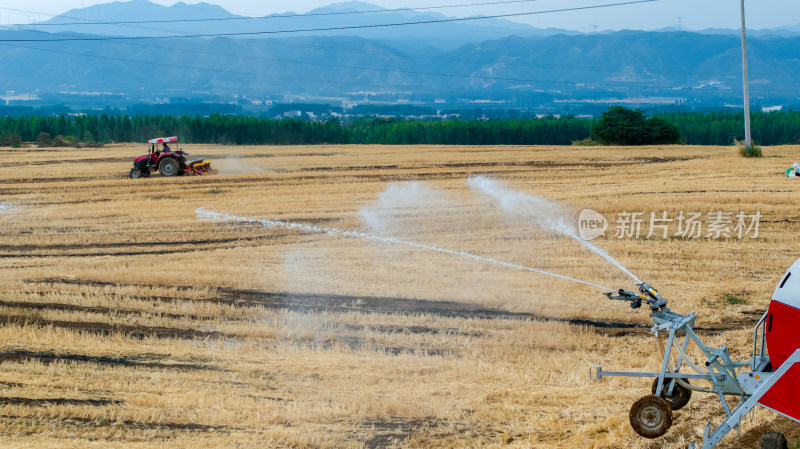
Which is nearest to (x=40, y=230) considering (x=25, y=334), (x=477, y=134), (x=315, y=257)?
(x=315, y=257)

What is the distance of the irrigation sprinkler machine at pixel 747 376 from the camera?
304 inches

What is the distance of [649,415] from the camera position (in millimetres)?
8414

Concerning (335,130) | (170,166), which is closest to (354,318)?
(170,166)

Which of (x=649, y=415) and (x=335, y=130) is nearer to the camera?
(x=649, y=415)

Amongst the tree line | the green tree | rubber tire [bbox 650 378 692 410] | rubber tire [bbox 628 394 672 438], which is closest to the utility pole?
the green tree

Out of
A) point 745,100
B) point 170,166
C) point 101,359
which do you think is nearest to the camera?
point 101,359

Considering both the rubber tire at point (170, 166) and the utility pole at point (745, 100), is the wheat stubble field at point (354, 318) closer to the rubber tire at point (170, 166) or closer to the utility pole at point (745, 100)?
the utility pole at point (745, 100)

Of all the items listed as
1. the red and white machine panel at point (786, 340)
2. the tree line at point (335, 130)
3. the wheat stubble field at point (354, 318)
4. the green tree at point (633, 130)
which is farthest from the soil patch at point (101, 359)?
the tree line at point (335, 130)

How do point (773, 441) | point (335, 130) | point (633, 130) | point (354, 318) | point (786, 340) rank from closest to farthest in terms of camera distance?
1. point (786, 340)
2. point (773, 441)
3. point (354, 318)
4. point (633, 130)
5. point (335, 130)

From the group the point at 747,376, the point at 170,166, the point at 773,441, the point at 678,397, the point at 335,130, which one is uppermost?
the point at 335,130

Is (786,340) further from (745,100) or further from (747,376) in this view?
(745,100)

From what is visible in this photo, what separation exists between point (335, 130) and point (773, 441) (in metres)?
89.1

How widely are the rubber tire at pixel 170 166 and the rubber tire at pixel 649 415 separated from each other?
33.1 m

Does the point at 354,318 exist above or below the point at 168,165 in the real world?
below
